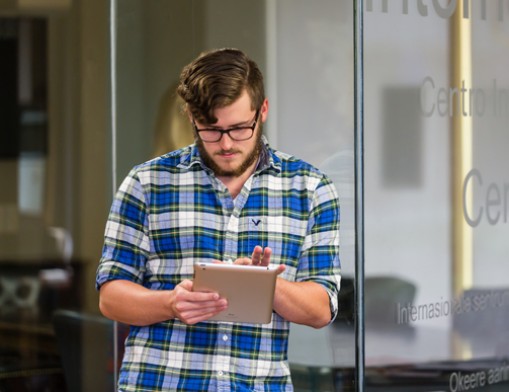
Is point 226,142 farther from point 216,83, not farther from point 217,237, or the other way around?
point 217,237

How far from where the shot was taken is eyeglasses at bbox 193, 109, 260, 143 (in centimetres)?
290

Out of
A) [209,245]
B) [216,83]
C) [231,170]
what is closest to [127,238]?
[209,245]

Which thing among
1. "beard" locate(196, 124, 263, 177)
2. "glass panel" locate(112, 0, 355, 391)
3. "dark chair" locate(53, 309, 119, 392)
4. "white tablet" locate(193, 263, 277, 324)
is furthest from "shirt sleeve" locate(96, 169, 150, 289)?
"dark chair" locate(53, 309, 119, 392)

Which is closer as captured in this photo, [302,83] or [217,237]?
[217,237]

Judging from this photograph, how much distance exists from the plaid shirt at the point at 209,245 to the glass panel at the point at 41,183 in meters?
3.89

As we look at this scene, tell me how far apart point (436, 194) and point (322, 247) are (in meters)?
1.65

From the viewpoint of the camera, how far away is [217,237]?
2994mm

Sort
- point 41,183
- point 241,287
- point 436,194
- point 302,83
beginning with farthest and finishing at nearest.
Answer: point 41,183 → point 436,194 → point 302,83 → point 241,287

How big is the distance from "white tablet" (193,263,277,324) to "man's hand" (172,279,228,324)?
0.02m

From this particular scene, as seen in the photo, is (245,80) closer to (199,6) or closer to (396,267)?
(199,6)

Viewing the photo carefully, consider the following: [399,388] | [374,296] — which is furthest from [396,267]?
[399,388]

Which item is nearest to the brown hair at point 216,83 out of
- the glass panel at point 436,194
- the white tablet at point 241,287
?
the white tablet at point 241,287

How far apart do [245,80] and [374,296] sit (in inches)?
61.2

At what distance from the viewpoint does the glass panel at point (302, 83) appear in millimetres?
4109
